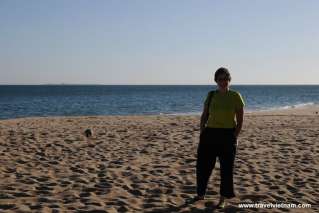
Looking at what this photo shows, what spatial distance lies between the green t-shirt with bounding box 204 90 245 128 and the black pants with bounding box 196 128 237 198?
78 millimetres

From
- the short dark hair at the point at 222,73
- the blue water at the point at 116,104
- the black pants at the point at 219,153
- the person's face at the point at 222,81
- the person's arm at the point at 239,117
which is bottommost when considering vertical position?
the blue water at the point at 116,104

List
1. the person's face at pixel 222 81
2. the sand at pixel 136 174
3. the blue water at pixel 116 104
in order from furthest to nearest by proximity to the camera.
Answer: the blue water at pixel 116 104, the sand at pixel 136 174, the person's face at pixel 222 81

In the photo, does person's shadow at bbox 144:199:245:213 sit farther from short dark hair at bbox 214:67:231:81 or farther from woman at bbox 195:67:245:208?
short dark hair at bbox 214:67:231:81

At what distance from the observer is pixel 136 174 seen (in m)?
7.62

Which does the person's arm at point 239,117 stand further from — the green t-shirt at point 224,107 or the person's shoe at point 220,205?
the person's shoe at point 220,205

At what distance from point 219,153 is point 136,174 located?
2.24 metres

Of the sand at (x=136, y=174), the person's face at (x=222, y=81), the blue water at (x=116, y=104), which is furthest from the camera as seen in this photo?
the blue water at (x=116, y=104)

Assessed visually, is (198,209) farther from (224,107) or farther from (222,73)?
(222,73)

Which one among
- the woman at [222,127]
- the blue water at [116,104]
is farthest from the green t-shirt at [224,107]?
the blue water at [116,104]

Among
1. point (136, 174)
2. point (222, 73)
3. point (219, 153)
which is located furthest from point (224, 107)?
point (136, 174)

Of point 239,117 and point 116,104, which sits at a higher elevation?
point 239,117

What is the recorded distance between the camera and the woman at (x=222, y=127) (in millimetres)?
5598

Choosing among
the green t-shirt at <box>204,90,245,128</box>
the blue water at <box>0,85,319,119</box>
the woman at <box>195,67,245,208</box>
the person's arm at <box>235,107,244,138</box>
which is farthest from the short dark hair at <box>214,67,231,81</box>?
the blue water at <box>0,85,319,119</box>

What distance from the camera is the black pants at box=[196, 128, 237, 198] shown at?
5.65 metres
